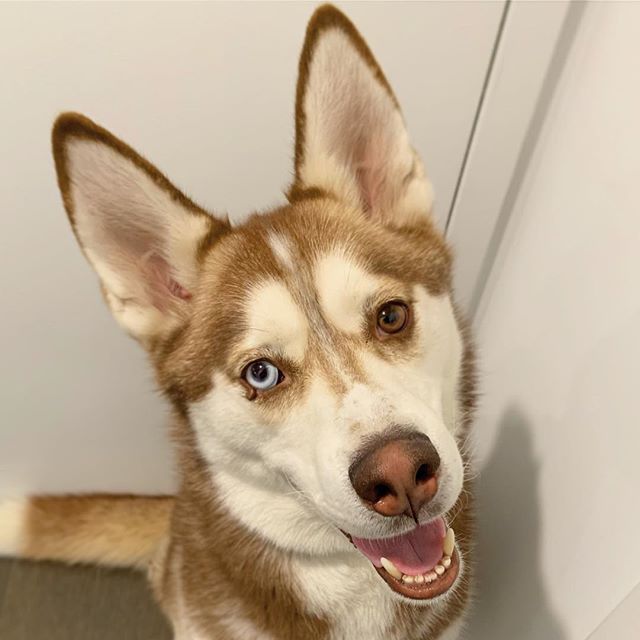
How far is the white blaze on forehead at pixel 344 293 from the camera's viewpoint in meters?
1.03

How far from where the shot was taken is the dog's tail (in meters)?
1.80

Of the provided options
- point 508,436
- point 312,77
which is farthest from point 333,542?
point 312,77

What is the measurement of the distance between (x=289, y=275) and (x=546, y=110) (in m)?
0.82

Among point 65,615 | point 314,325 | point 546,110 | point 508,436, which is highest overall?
point 546,110

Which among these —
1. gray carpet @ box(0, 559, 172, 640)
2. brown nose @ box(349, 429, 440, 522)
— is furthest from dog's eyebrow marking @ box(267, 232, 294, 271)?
gray carpet @ box(0, 559, 172, 640)

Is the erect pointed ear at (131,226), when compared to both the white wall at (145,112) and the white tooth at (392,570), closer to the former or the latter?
the white wall at (145,112)

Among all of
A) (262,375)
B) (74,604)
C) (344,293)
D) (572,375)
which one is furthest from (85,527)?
(572,375)

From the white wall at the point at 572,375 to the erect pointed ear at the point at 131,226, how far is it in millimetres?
662

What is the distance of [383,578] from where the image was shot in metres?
1.05

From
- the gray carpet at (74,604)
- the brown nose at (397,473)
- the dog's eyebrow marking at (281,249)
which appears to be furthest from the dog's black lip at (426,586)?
the gray carpet at (74,604)

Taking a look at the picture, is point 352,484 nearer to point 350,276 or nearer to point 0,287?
point 350,276

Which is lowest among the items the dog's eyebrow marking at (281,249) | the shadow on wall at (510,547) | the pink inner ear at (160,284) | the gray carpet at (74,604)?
the gray carpet at (74,604)

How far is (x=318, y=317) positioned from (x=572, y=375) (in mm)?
545

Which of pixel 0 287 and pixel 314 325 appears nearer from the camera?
pixel 314 325
